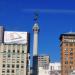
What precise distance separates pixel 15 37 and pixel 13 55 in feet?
30.6

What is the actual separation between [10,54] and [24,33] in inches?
456

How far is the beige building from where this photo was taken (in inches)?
6934

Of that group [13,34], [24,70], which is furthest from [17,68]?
[13,34]

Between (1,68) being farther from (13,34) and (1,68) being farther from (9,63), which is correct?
(13,34)

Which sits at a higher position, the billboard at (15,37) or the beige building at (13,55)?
the billboard at (15,37)

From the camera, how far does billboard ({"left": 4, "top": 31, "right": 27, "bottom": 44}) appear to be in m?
175

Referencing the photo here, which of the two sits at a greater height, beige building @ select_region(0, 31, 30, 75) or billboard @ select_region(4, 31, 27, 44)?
billboard @ select_region(4, 31, 27, 44)

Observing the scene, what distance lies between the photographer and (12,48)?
180 m

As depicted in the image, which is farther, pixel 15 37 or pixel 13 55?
pixel 13 55

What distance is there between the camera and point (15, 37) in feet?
573

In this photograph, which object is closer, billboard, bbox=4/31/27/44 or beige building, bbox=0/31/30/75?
billboard, bbox=4/31/27/44

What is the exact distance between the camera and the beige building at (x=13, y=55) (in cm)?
17612

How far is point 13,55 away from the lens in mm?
179375

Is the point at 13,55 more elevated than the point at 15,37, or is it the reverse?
the point at 15,37
